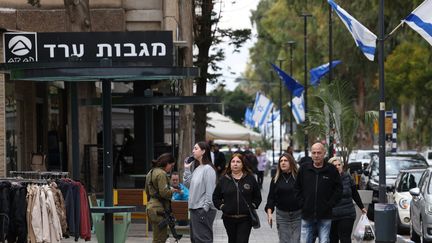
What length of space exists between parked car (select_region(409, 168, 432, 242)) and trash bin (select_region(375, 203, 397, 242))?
227cm

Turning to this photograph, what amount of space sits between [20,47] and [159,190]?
434 cm

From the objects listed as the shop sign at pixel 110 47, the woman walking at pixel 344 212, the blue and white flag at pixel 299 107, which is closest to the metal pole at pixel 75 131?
the shop sign at pixel 110 47

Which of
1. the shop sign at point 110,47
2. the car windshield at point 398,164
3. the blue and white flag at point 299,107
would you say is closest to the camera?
the shop sign at point 110,47

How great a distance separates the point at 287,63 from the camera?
67.9 metres

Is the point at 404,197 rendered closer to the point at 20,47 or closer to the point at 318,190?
the point at 318,190

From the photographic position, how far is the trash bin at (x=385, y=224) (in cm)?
1605

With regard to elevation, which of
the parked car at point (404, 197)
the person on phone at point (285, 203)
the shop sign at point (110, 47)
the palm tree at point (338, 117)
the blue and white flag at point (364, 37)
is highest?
the blue and white flag at point (364, 37)

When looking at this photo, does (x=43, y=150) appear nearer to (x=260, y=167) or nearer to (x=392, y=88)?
(x=260, y=167)

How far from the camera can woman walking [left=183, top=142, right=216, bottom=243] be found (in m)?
14.3

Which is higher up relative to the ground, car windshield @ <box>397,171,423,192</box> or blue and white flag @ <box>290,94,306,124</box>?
blue and white flag @ <box>290,94,306,124</box>

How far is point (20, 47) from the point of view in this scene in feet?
57.9

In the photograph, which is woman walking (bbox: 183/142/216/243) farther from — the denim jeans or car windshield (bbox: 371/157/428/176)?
car windshield (bbox: 371/157/428/176)

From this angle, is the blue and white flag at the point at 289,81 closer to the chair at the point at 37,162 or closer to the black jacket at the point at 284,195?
the chair at the point at 37,162

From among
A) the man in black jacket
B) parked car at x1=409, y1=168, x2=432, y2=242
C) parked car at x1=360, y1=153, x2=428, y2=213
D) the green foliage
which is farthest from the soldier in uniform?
the green foliage
